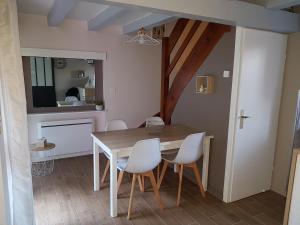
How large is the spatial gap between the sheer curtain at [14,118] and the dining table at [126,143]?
2.76 feet

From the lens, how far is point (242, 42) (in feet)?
8.08

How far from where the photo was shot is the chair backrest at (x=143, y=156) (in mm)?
2291

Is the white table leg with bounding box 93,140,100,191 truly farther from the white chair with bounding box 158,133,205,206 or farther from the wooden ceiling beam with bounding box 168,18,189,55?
the wooden ceiling beam with bounding box 168,18,189,55

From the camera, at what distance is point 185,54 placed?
3520 mm

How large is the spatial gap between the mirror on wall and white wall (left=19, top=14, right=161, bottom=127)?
0.87 feet

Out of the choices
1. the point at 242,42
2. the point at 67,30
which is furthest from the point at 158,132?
the point at 67,30

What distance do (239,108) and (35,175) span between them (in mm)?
3065

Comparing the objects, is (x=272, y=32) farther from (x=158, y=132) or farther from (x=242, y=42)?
(x=158, y=132)

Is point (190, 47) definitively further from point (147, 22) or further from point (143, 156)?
point (143, 156)

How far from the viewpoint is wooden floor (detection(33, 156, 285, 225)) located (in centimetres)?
240

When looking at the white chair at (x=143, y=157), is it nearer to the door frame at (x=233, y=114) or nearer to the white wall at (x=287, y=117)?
the door frame at (x=233, y=114)

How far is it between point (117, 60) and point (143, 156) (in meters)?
2.63

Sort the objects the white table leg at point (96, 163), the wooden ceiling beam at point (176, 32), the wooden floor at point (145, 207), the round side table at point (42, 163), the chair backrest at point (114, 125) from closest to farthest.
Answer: the wooden floor at point (145, 207) → the white table leg at point (96, 163) → the chair backrest at point (114, 125) → the round side table at point (42, 163) → the wooden ceiling beam at point (176, 32)

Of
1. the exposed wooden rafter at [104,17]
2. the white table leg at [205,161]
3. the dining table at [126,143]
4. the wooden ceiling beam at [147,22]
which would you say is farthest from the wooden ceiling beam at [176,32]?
the white table leg at [205,161]
